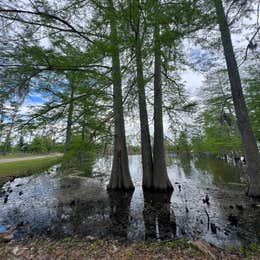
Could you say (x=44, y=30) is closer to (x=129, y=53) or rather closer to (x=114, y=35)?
(x=114, y=35)

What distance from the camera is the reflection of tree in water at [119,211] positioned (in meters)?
4.27

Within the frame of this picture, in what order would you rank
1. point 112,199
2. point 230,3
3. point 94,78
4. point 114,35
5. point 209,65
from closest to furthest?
1. point 114,35
2. point 230,3
3. point 94,78
4. point 209,65
5. point 112,199

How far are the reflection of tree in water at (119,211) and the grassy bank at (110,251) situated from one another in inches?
34.2

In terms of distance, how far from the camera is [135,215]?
534 centimetres

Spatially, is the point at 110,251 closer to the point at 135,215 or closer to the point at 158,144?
the point at 135,215

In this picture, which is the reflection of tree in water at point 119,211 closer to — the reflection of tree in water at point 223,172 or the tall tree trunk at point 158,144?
the tall tree trunk at point 158,144

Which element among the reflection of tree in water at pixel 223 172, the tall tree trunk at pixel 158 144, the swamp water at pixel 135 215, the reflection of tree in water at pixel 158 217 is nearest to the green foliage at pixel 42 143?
the swamp water at pixel 135 215

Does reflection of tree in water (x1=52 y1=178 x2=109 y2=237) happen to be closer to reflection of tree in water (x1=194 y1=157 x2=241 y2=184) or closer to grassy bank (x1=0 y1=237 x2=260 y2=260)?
grassy bank (x1=0 y1=237 x2=260 y2=260)

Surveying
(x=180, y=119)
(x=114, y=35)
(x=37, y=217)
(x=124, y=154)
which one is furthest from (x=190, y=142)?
(x=37, y=217)

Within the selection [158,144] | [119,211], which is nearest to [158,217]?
[119,211]

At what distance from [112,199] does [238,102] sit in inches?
238

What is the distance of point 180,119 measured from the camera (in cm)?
785

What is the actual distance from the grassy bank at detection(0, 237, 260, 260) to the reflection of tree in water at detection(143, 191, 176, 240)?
89cm

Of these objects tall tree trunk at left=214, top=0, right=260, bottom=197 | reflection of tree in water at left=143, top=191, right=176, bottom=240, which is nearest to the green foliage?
reflection of tree in water at left=143, top=191, right=176, bottom=240
